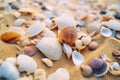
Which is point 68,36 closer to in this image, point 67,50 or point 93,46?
point 67,50

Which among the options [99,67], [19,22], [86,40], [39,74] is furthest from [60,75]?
[19,22]

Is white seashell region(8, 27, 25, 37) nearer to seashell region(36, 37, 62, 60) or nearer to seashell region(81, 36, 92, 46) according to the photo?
seashell region(36, 37, 62, 60)

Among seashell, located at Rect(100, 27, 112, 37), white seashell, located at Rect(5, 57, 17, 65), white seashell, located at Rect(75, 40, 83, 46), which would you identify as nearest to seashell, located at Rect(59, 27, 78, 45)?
white seashell, located at Rect(75, 40, 83, 46)

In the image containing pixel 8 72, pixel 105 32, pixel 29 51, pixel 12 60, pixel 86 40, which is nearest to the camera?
pixel 8 72

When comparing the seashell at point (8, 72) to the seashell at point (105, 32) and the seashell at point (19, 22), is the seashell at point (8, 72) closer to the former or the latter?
the seashell at point (19, 22)

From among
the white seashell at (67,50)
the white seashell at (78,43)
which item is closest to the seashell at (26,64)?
the white seashell at (67,50)

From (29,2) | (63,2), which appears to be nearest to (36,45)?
(29,2)
